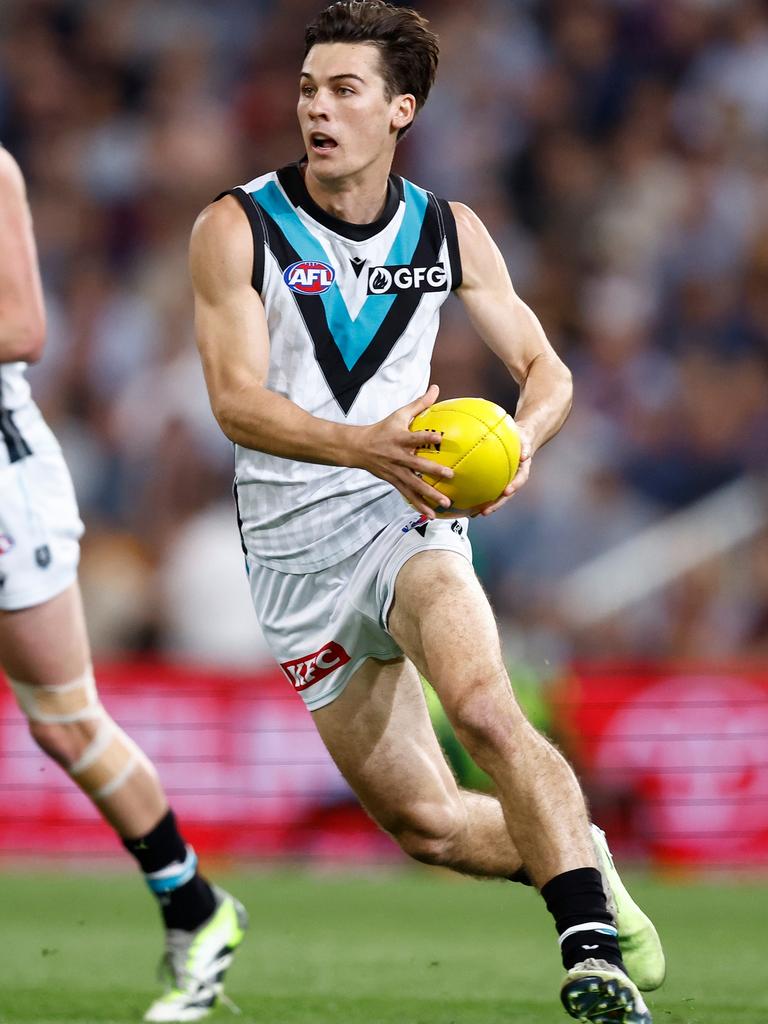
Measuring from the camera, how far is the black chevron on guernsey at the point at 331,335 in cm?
552

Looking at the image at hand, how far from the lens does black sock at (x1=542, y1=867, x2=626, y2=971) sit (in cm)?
458

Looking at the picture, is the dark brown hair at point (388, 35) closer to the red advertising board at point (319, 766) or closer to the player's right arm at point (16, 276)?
the player's right arm at point (16, 276)

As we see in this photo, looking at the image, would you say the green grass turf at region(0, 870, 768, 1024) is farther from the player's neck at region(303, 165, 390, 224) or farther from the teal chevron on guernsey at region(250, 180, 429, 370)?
the player's neck at region(303, 165, 390, 224)

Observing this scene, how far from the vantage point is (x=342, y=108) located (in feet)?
18.2

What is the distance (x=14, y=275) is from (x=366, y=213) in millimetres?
1131

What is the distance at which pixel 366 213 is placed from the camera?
5.75 m

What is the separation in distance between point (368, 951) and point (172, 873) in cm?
204

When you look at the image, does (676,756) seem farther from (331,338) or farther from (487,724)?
(487,724)

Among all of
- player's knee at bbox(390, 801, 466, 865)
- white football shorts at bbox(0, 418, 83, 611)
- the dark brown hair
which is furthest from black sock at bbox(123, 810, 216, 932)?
the dark brown hair

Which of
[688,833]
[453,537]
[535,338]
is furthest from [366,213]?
[688,833]

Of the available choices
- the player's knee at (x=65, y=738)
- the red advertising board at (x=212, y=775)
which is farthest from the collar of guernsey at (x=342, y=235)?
the red advertising board at (x=212, y=775)

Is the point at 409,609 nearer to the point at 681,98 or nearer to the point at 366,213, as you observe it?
the point at 366,213

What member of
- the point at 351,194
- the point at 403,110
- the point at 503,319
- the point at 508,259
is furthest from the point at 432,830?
the point at 508,259

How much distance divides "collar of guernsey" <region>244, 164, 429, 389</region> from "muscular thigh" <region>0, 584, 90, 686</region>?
1.15 m
